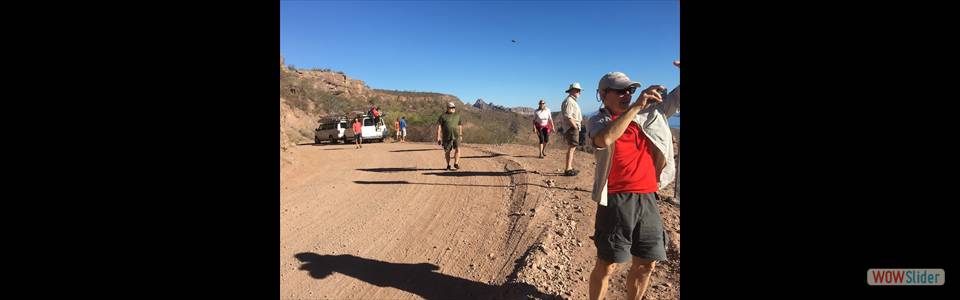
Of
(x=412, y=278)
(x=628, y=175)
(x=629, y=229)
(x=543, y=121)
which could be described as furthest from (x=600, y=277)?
(x=543, y=121)

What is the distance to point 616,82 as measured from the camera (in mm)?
2018

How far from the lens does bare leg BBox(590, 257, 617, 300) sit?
2.10m

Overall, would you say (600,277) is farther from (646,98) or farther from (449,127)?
(449,127)

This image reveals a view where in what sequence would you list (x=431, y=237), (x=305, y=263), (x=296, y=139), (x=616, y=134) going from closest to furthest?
(x=616, y=134), (x=305, y=263), (x=431, y=237), (x=296, y=139)

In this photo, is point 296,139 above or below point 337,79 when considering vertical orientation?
below

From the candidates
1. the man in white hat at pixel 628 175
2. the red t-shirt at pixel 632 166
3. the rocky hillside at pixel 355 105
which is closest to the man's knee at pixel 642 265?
the man in white hat at pixel 628 175

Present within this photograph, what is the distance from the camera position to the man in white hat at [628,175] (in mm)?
2008

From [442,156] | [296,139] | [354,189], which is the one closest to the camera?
[354,189]

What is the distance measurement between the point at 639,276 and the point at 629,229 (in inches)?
14.1
